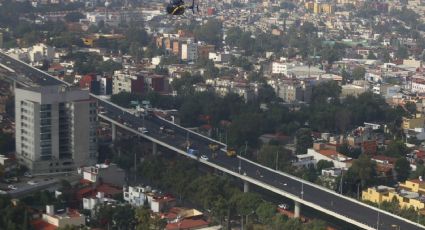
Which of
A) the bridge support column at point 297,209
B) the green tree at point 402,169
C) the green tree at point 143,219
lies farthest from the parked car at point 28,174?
the green tree at point 402,169

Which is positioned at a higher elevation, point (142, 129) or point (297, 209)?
point (142, 129)

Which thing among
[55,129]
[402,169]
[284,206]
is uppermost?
[55,129]

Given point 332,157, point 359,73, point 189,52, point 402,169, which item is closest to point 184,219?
point 332,157

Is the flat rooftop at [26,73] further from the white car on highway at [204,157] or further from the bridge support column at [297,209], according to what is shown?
the bridge support column at [297,209]

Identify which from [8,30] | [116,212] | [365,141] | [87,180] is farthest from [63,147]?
[8,30]

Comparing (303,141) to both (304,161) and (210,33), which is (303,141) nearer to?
(304,161)

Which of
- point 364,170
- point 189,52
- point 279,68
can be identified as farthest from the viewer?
point 189,52

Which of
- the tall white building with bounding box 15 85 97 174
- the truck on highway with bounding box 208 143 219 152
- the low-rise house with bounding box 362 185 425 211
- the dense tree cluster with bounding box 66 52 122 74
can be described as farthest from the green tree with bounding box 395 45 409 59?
the tall white building with bounding box 15 85 97 174
